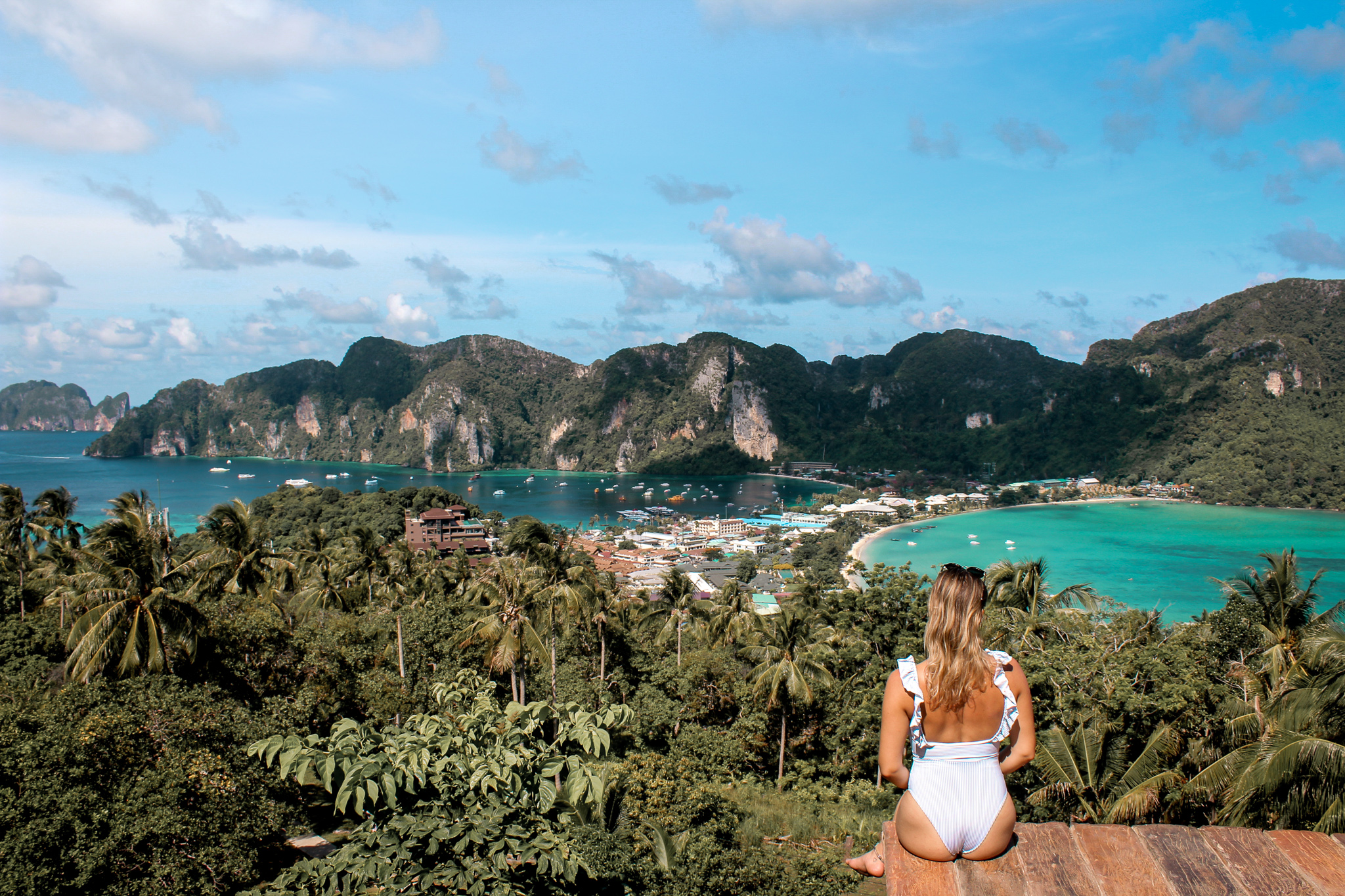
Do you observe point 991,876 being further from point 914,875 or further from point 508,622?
point 508,622

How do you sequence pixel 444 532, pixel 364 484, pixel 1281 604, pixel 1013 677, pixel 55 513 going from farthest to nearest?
1. pixel 364 484
2. pixel 444 532
3. pixel 55 513
4. pixel 1281 604
5. pixel 1013 677

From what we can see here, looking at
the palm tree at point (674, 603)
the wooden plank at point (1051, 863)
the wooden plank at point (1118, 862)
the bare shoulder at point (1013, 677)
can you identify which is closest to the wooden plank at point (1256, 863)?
the wooden plank at point (1118, 862)

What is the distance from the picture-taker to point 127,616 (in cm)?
895

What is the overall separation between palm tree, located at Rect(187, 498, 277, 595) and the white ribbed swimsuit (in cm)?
1448

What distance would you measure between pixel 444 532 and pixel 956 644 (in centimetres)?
5186

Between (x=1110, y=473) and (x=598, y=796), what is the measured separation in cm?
12451

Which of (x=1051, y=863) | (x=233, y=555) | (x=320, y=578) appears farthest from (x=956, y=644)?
(x=320, y=578)

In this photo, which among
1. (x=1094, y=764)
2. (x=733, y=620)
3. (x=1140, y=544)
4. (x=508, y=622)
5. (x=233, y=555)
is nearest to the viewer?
(x=1094, y=764)

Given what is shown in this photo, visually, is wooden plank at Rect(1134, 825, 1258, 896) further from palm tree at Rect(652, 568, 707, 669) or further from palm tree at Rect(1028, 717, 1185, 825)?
palm tree at Rect(652, 568, 707, 669)

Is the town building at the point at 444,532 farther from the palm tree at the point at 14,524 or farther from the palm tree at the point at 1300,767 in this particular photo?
the palm tree at the point at 1300,767

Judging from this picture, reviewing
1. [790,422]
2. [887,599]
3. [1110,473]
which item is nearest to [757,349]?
[790,422]

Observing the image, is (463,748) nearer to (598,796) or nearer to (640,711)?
(598,796)

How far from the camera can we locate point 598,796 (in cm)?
483

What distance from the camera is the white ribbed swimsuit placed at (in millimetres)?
2170
